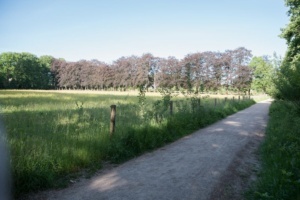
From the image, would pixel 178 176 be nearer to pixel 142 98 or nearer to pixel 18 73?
pixel 142 98

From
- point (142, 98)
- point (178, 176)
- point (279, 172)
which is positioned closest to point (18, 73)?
point (142, 98)

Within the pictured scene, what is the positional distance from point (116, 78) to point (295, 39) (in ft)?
327

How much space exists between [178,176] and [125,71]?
113176 mm

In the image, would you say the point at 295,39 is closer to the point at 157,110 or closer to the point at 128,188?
the point at 157,110

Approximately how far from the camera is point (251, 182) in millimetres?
5547

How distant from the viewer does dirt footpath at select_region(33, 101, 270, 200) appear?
476cm

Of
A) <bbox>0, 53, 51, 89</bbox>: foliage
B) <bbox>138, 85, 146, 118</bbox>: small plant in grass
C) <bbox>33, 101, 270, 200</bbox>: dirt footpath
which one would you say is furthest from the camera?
<bbox>0, 53, 51, 89</bbox>: foliage

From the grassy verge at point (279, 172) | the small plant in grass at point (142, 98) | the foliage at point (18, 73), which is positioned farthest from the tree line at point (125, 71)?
the grassy verge at point (279, 172)

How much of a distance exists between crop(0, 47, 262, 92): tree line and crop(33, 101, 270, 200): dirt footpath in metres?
53.5

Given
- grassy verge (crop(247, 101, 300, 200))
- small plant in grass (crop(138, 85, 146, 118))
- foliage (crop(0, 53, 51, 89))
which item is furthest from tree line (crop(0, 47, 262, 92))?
grassy verge (crop(247, 101, 300, 200))

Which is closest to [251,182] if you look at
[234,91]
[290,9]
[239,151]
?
[239,151]

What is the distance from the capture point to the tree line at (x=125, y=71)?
278 ft

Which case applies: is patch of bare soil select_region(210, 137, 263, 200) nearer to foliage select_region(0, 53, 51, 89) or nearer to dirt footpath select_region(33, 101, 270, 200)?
dirt footpath select_region(33, 101, 270, 200)

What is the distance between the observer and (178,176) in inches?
224
